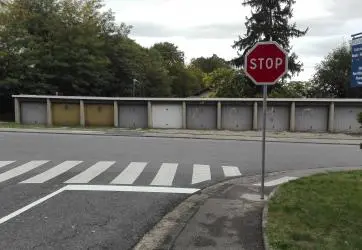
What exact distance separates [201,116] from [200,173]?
23.4m

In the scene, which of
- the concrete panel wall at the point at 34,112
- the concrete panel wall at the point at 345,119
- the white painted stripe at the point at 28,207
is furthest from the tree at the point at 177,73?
the white painted stripe at the point at 28,207

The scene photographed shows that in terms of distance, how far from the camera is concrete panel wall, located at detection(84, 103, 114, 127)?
3747cm

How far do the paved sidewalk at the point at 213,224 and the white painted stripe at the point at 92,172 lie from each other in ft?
9.64

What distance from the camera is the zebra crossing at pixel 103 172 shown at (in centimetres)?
1152

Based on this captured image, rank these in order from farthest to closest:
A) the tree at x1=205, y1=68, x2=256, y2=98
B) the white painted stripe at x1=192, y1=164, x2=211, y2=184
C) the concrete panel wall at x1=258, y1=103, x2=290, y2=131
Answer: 1. the tree at x1=205, y1=68, x2=256, y2=98
2. the concrete panel wall at x1=258, y1=103, x2=290, y2=131
3. the white painted stripe at x1=192, y1=164, x2=211, y2=184

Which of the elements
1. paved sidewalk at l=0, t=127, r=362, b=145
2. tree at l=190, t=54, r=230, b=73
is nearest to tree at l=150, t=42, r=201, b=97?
tree at l=190, t=54, r=230, b=73

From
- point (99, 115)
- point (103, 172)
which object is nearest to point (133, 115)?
point (99, 115)

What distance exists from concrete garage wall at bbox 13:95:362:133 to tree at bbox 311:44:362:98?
23697mm

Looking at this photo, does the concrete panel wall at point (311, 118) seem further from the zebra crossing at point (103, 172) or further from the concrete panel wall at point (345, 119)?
the zebra crossing at point (103, 172)

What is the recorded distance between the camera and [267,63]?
901 cm

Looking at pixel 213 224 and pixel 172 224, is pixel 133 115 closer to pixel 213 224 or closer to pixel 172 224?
pixel 172 224

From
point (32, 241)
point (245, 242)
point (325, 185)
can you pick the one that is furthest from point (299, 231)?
point (325, 185)

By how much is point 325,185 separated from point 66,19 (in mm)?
47305

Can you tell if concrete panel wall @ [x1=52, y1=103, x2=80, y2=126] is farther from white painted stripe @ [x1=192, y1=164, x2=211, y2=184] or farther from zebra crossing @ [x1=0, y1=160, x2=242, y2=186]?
white painted stripe @ [x1=192, y1=164, x2=211, y2=184]
